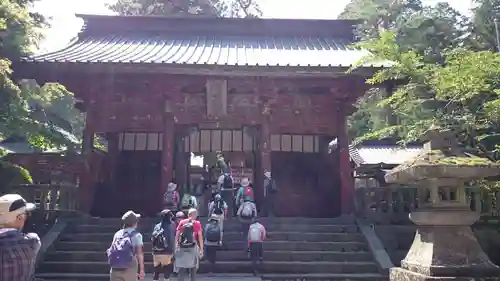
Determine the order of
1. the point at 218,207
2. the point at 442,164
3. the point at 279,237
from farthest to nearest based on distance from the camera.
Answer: the point at 279,237 < the point at 218,207 < the point at 442,164

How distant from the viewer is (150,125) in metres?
12.9

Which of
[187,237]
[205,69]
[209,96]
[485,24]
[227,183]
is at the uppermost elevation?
[485,24]

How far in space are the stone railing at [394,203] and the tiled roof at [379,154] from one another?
249 inches

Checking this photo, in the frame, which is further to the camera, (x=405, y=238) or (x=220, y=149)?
(x=220, y=149)

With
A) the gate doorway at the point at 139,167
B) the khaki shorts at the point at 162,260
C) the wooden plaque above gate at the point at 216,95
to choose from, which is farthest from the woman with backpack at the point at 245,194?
the gate doorway at the point at 139,167

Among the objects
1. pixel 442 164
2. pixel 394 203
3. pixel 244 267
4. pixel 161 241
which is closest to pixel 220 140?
pixel 394 203

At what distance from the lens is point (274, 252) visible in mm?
9750

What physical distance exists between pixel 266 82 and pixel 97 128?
16.1 ft

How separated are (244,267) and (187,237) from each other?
2476mm

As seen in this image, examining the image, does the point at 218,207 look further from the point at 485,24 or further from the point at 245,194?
the point at 485,24

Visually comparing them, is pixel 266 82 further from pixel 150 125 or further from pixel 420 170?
pixel 420 170

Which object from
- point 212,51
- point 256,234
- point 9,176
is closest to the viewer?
point 256,234

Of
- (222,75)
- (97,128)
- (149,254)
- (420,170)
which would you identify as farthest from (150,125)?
(420,170)

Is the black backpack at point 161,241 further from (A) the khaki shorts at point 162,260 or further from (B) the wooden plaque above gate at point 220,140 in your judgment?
(B) the wooden plaque above gate at point 220,140
